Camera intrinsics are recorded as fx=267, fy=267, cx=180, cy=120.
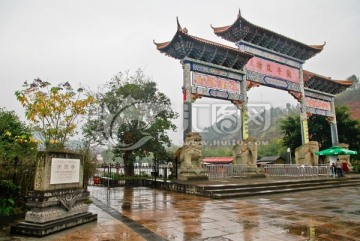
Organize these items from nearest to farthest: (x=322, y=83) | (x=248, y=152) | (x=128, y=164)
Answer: (x=248, y=152) < (x=128, y=164) < (x=322, y=83)

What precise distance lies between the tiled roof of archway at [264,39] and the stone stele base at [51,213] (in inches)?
649

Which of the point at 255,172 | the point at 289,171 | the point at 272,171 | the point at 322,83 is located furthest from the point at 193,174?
the point at 322,83

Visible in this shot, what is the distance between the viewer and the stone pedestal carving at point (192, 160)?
13516 mm

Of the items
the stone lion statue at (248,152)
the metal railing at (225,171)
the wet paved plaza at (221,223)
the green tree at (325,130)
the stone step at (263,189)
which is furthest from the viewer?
the green tree at (325,130)

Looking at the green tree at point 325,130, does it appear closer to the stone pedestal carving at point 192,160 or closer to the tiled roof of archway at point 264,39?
the tiled roof of archway at point 264,39

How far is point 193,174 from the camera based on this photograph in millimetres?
13500

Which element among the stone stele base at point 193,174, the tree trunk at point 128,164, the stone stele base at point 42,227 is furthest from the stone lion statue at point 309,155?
the stone stele base at point 42,227

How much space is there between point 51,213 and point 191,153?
8.88 m

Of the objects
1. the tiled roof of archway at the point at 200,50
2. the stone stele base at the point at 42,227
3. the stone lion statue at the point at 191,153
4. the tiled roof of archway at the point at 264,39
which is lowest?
the stone stele base at the point at 42,227

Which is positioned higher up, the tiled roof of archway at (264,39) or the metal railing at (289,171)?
the tiled roof of archway at (264,39)

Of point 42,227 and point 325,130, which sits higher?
point 325,130

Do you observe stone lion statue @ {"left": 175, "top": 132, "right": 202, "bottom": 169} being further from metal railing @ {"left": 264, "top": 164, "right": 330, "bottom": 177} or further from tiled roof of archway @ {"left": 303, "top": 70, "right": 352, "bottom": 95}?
tiled roof of archway @ {"left": 303, "top": 70, "right": 352, "bottom": 95}

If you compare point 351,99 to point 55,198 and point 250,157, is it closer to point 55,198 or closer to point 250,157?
point 250,157

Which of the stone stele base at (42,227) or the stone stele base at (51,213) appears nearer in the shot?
the stone stele base at (42,227)
